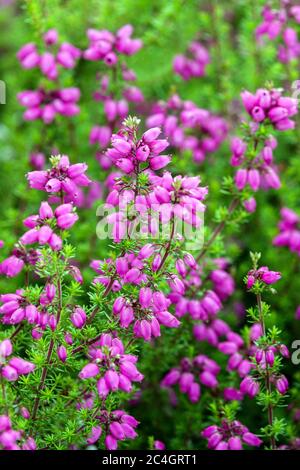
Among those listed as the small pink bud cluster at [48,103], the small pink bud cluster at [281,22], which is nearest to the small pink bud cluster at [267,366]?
the small pink bud cluster at [48,103]

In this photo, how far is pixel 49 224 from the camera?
247 centimetres

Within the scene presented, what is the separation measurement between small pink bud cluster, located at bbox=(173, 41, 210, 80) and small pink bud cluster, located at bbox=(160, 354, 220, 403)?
241 cm

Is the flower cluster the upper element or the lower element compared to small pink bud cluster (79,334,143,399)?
upper

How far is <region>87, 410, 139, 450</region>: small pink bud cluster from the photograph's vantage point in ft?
8.75

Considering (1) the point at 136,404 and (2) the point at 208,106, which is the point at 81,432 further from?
(2) the point at 208,106

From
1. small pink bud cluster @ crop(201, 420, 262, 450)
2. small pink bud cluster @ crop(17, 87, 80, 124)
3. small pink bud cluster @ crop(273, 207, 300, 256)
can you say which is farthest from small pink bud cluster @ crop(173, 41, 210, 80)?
small pink bud cluster @ crop(201, 420, 262, 450)

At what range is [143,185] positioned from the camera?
2.54 m

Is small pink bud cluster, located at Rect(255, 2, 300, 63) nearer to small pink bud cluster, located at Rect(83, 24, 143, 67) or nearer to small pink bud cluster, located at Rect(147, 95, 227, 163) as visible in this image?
small pink bud cluster, located at Rect(147, 95, 227, 163)

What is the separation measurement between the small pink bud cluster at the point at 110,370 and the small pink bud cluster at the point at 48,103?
2133 mm

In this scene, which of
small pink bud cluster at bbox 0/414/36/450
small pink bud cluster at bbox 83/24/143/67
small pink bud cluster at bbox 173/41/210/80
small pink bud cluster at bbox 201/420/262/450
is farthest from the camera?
small pink bud cluster at bbox 173/41/210/80

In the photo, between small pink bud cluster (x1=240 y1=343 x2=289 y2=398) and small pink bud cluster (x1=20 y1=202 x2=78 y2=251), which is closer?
small pink bud cluster (x1=20 y1=202 x2=78 y2=251)

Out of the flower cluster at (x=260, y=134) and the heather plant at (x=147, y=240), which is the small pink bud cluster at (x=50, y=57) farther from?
the flower cluster at (x=260, y=134)
